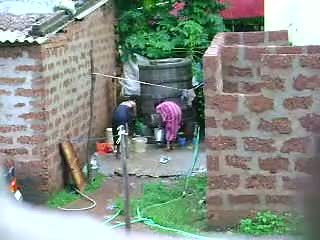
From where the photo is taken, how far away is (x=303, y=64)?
Answer: 622 centimetres

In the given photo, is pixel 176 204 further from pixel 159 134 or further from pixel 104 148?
pixel 159 134

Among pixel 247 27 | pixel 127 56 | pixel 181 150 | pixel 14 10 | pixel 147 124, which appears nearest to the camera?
pixel 14 10

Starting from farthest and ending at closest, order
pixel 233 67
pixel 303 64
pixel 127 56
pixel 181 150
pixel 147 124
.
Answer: pixel 127 56
pixel 147 124
pixel 181 150
pixel 233 67
pixel 303 64

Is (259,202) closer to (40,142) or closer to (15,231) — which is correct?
(40,142)

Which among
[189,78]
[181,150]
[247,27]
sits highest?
[247,27]

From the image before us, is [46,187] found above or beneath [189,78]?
beneath

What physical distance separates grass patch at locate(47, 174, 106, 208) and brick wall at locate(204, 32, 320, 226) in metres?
2.43

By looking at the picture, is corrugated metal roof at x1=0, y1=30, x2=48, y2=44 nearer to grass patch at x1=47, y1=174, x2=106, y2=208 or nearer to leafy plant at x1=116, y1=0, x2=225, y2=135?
grass patch at x1=47, y1=174, x2=106, y2=208

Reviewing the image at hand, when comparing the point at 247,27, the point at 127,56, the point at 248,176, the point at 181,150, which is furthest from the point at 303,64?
the point at 247,27

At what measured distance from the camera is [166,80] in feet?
39.5

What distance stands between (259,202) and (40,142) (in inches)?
123

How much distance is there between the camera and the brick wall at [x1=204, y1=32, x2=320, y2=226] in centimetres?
628

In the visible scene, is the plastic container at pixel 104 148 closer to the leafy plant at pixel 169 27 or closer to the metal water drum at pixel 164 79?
the metal water drum at pixel 164 79

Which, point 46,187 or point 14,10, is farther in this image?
point 14,10
